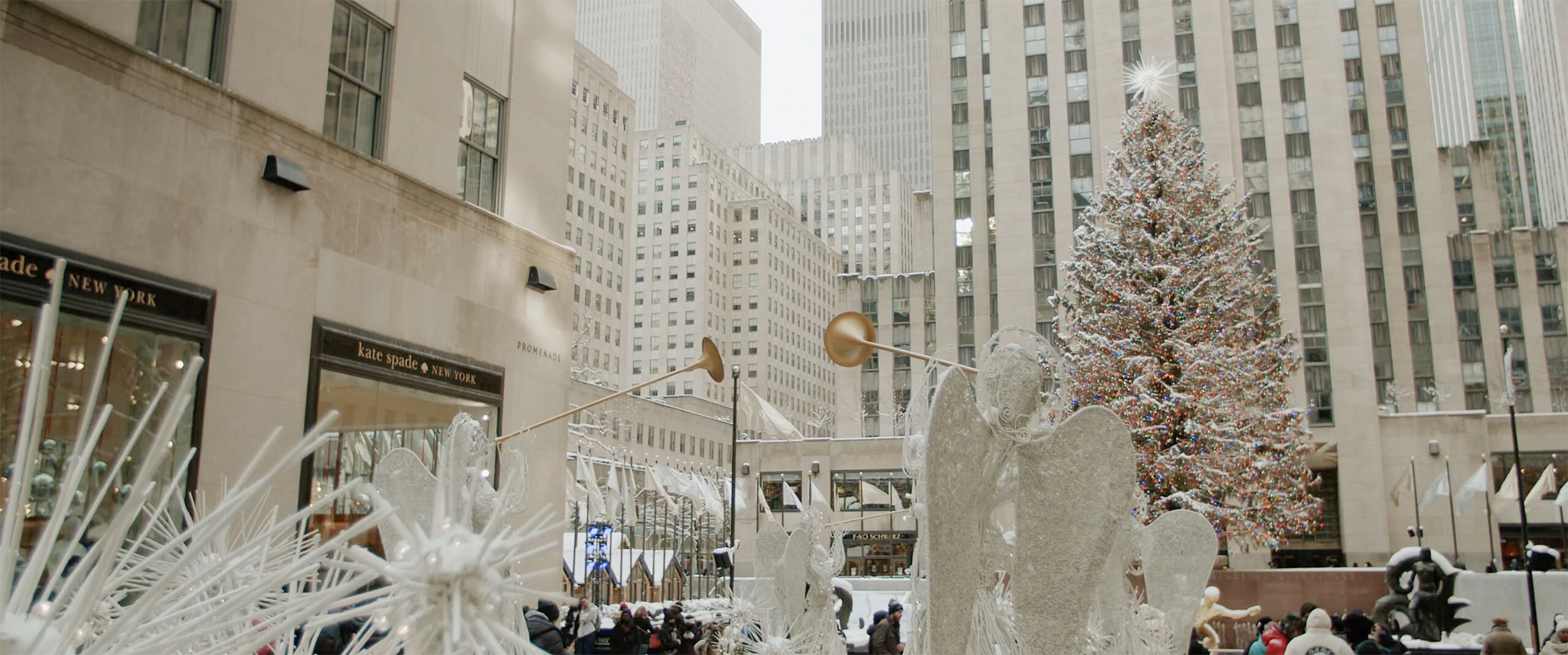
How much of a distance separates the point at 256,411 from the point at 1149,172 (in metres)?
21.6

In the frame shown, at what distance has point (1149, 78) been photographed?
184 ft

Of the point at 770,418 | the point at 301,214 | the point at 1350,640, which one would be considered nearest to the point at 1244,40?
the point at 770,418

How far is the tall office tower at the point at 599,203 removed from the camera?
107 metres

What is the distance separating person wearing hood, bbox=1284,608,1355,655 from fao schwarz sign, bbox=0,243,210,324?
10.5 meters

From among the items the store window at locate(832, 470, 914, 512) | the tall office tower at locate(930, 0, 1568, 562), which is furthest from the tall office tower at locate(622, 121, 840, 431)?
the store window at locate(832, 470, 914, 512)

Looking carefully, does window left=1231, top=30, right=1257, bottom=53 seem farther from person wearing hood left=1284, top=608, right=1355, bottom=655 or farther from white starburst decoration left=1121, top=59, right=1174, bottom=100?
person wearing hood left=1284, top=608, right=1355, bottom=655

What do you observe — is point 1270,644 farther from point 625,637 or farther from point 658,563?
point 658,563

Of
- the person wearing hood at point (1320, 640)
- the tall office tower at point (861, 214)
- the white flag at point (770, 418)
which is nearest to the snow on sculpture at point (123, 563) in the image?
the person wearing hood at point (1320, 640)

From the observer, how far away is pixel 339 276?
1495cm

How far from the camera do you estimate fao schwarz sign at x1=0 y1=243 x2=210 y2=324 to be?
416 inches

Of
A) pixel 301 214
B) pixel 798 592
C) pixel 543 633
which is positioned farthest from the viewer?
pixel 301 214

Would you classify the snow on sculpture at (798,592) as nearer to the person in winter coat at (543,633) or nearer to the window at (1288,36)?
the person in winter coat at (543,633)

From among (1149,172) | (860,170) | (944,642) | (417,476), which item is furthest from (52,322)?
(860,170)

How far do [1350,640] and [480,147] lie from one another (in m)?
14.9
